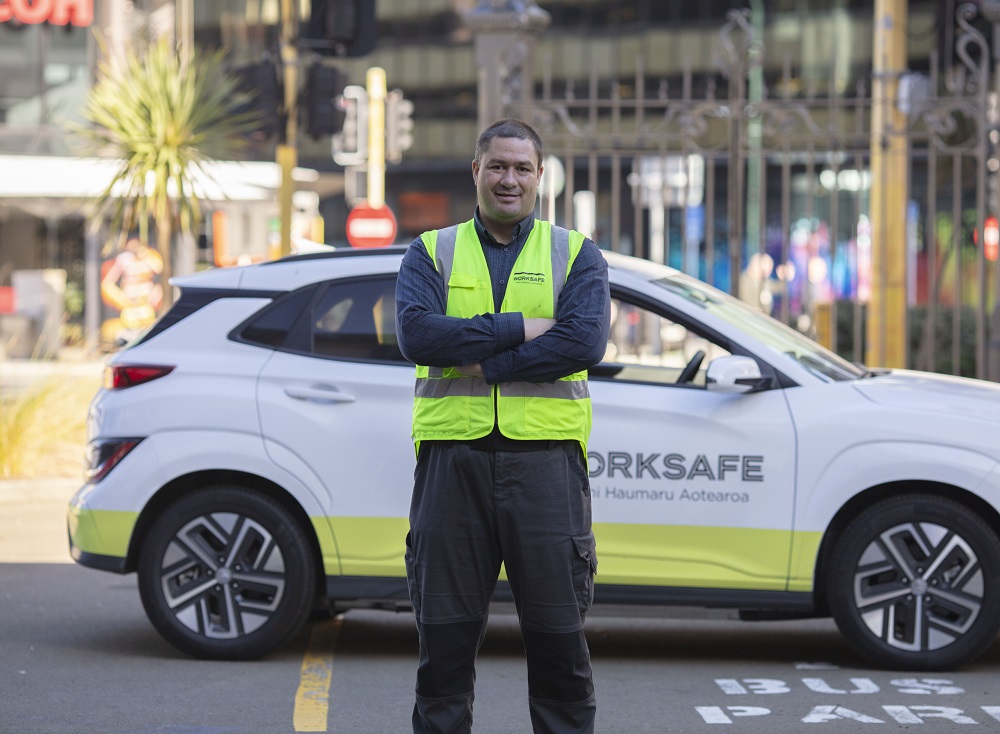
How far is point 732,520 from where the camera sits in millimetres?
6535

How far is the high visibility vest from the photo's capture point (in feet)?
14.4

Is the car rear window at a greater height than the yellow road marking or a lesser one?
greater

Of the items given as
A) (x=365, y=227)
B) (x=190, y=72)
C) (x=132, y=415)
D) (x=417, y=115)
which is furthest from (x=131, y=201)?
(x=417, y=115)

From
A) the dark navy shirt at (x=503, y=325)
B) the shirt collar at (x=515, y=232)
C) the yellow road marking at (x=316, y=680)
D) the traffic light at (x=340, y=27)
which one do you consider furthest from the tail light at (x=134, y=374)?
the traffic light at (x=340, y=27)

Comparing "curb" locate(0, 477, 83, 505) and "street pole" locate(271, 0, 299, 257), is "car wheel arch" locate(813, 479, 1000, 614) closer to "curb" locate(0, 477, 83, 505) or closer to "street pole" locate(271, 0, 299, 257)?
"curb" locate(0, 477, 83, 505)

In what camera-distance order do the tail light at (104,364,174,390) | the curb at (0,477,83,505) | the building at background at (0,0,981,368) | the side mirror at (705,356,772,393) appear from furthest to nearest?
the building at background at (0,0,981,368) < the curb at (0,477,83,505) < the tail light at (104,364,174,390) < the side mirror at (705,356,772,393)

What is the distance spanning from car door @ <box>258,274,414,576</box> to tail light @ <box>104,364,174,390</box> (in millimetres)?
439

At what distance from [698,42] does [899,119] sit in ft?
130

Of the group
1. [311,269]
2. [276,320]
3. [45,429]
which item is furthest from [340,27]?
[276,320]

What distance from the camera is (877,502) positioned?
6.59m

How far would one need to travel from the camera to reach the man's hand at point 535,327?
4.38 m

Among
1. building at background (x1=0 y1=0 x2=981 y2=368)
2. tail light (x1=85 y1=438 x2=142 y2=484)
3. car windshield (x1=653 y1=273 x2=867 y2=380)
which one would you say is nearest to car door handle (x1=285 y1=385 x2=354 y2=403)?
tail light (x1=85 y1=438 x2=142 y2=484)

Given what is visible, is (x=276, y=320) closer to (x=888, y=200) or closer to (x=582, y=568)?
(x=582, y=568)

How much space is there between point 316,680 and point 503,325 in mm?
2644
